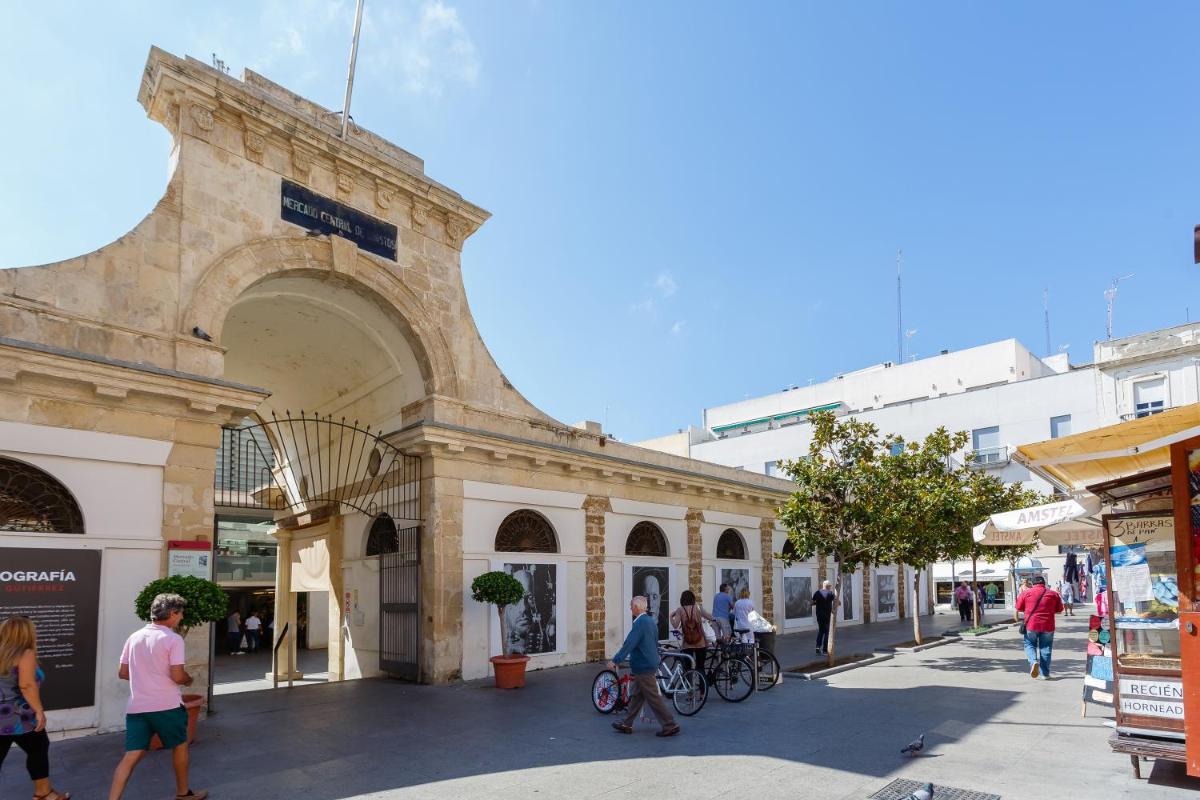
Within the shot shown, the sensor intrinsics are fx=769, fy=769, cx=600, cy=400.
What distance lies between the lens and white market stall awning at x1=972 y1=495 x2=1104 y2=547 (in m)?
7.72

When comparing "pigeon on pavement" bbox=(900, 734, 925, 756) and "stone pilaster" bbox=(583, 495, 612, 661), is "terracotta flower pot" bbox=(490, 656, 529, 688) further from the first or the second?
"pigeon on pavement" bbox=(900, 734, 925, 756)

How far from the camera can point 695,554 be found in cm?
1889

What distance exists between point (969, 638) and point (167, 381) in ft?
65.0

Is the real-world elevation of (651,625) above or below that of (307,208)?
below

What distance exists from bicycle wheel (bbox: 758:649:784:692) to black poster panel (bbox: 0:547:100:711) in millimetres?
9037

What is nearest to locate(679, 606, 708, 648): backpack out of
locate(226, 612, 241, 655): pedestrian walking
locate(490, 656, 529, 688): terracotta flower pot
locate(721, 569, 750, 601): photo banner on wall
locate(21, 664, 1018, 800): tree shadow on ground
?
locate(21, 664, 1018, 800): tree shadow on ground

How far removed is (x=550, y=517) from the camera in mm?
15195

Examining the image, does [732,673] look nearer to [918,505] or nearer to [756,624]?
[756,624]

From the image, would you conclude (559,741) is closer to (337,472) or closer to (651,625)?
(651,625)

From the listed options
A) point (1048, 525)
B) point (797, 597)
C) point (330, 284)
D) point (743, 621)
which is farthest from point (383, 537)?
point (797, 597)

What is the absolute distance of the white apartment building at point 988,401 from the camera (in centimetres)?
3177

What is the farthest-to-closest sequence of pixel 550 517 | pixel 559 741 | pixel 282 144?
pixel 550 517, pixel 282 144, pixel 559 741

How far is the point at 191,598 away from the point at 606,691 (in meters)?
5.12

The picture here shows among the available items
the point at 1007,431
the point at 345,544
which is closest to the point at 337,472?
the point at 345,544
